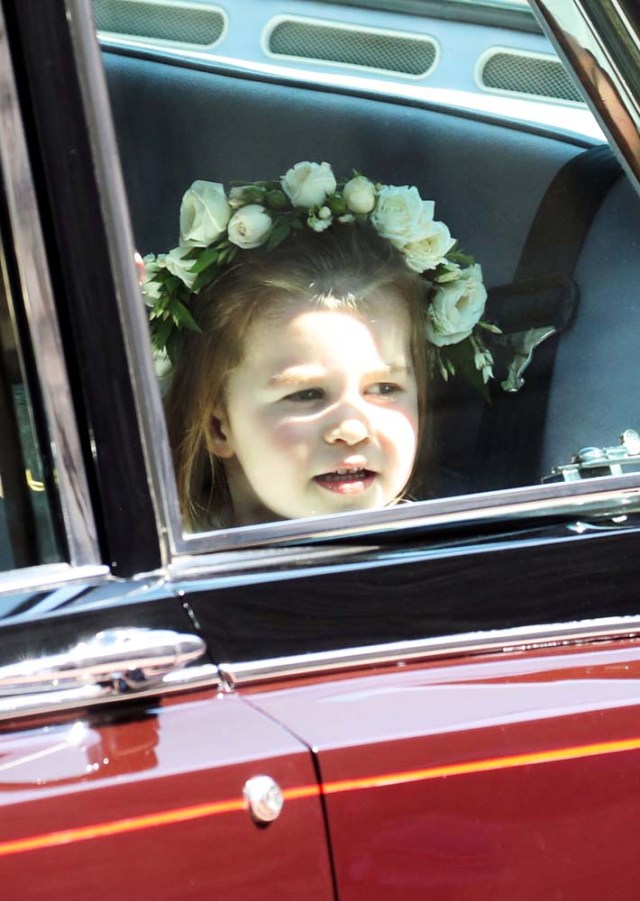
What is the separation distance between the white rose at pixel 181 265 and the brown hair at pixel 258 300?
25 mm

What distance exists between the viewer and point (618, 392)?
71.3 inches

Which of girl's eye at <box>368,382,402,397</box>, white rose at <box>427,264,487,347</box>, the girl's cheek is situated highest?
white rose at <box>427,264,487,347</box>

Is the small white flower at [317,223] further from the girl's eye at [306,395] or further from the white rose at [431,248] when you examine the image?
the girl's eye at [306,395]

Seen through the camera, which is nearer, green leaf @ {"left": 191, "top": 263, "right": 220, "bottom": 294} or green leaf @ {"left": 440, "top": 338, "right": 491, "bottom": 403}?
green leaf @ {"left": 191, "top": 263, "right": 220, "bottom": 294}

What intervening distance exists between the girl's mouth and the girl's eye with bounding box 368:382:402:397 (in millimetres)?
108

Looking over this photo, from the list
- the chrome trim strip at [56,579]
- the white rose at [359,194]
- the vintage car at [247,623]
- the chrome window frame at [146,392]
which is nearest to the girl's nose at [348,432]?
the vintage car at [247,623]

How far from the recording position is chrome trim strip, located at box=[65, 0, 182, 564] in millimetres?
1374

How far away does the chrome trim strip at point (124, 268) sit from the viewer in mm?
1374

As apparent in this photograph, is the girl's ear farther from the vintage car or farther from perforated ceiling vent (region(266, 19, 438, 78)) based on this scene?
perforated ceiling vent (region(266, 19, 438, 78))

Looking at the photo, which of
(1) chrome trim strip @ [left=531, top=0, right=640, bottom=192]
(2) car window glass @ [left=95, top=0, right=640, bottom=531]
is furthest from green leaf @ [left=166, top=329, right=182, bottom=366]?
(1) chrome trim strip @ [left=531, top=0, right=640, bottom=192]

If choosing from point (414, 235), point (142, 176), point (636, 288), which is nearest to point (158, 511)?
point (142, 176)

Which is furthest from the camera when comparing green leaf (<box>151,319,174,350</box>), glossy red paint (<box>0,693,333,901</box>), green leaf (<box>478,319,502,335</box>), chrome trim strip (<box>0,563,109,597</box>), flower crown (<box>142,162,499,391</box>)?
green leaf (<box>478,319,502,335</box>)

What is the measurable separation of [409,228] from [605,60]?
14.0 inches

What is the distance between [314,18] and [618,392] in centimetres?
74
